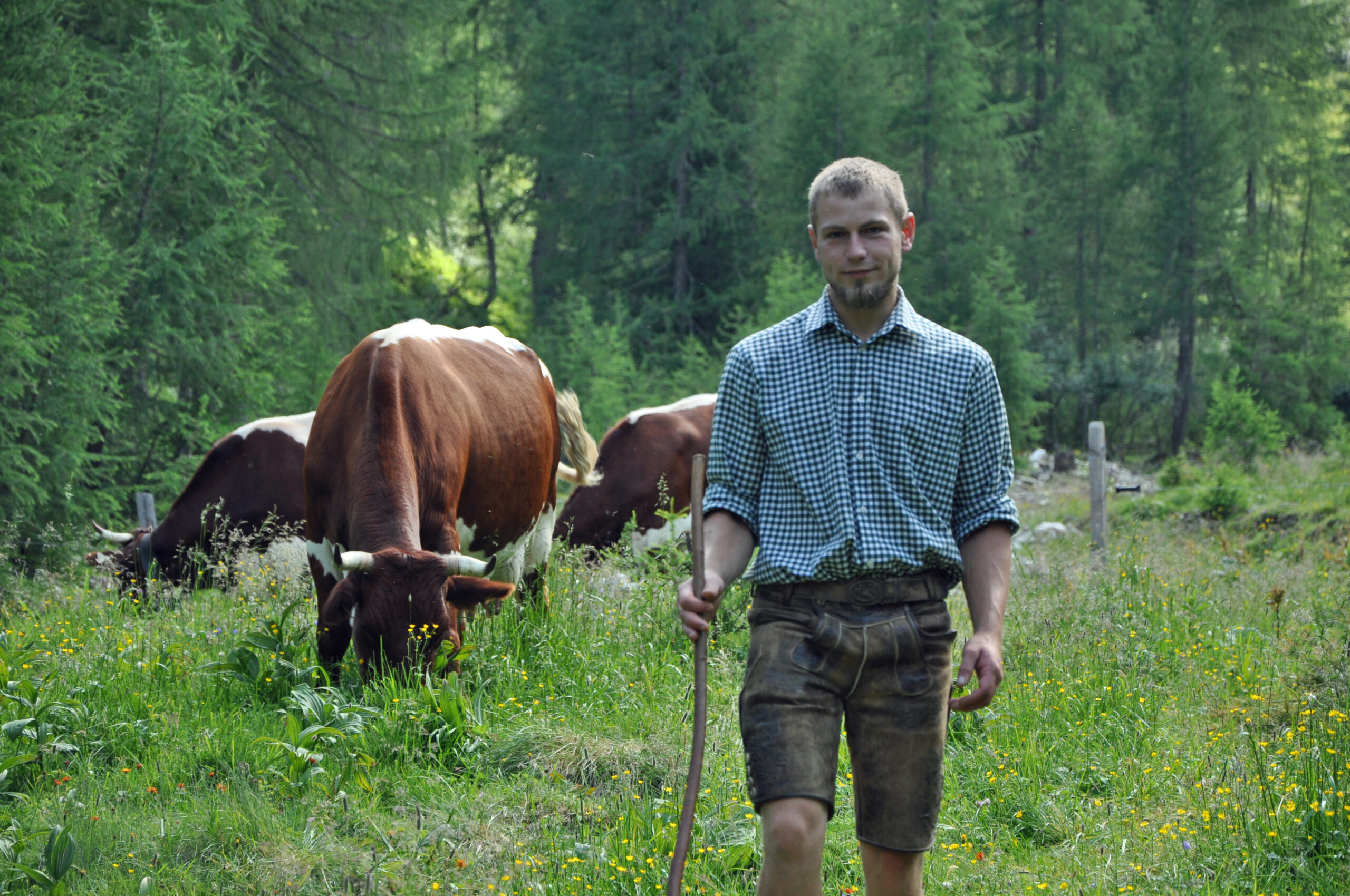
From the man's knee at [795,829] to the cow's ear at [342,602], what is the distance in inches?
113

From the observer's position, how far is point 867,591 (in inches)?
99.2

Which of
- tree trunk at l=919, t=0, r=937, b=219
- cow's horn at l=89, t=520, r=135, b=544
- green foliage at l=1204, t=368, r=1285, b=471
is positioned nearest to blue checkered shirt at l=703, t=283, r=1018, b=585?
cow's horn at l=89, t=520, r=135, b=544

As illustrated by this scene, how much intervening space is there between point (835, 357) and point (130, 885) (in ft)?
8.48

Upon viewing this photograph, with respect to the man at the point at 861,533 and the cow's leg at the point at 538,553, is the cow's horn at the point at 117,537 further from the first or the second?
the man at the point at 861,533

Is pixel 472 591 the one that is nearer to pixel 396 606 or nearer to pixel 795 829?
pixel 396 606

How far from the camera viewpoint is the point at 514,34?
1170 inches

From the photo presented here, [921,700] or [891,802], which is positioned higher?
[921,700]

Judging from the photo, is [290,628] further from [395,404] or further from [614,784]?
[614,784]

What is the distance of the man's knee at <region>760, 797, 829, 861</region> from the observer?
2355mm

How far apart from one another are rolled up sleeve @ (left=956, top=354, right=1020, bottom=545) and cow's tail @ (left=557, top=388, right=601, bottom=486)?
583 cm

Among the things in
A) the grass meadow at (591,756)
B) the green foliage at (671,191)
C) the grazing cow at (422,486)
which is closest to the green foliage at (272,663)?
the grass meadow at (591,756)

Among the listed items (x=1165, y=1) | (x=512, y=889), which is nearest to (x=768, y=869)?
(x=512, y=889)

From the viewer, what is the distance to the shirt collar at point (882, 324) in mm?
2666

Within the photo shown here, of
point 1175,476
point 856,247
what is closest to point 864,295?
A: point 856,247
